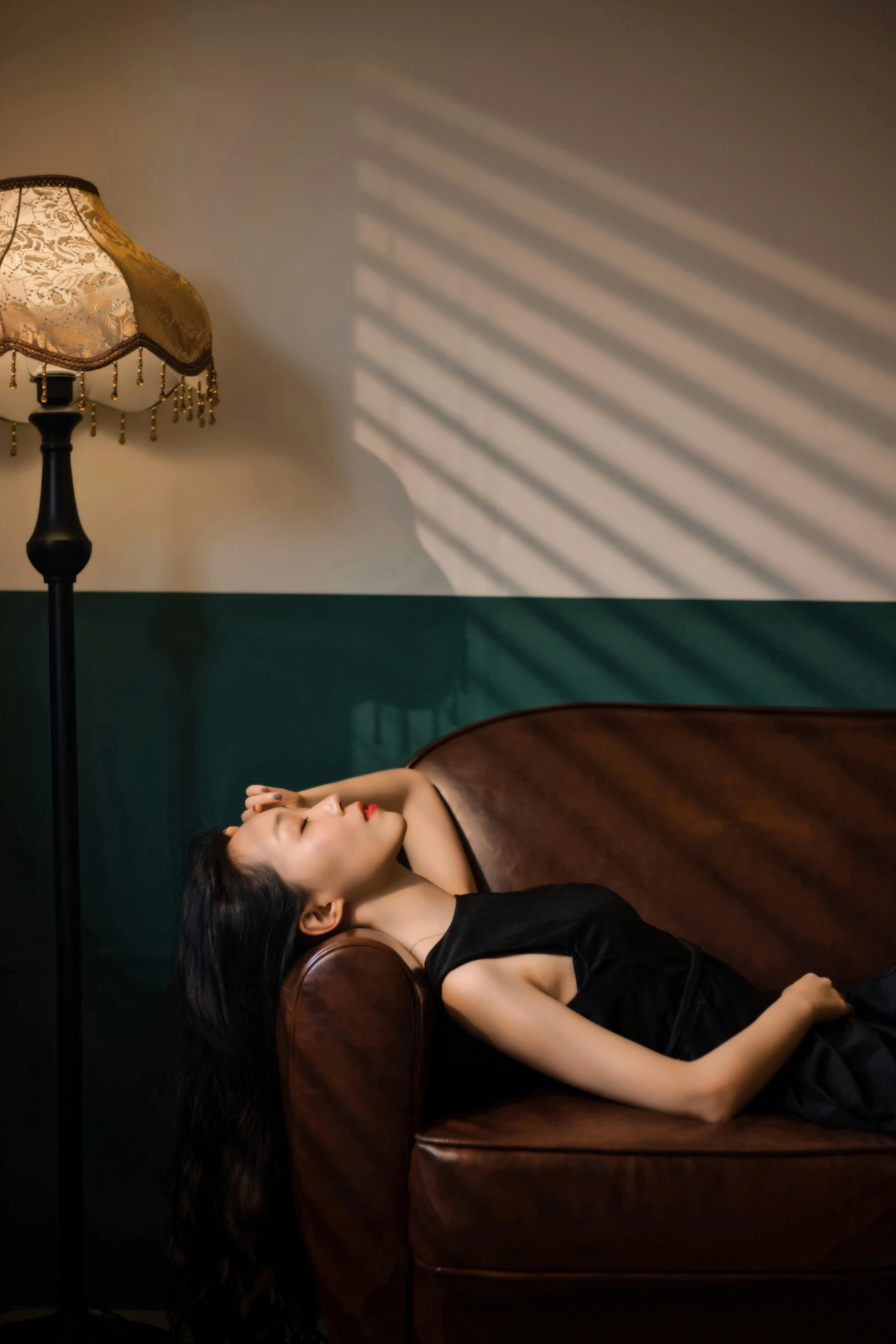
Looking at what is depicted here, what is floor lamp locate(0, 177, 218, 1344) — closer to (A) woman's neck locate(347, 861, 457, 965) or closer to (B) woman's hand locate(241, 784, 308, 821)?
(B) woman's hand locate(241, 784, 308, 821)

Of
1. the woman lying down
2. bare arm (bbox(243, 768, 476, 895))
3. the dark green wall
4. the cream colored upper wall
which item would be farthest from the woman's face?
the cream colored upper wall

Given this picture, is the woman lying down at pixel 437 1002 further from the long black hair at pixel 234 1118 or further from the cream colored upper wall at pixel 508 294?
the cream colored upper wall at pixel 508 294

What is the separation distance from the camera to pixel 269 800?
1642 millimetres

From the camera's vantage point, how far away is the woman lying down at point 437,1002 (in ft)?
4.35

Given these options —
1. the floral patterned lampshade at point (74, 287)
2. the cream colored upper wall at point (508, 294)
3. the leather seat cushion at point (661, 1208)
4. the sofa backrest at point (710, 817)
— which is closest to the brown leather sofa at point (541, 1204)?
the leather seat cushion at point (661, 1208)

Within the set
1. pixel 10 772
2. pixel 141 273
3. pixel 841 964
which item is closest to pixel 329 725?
pixel 10 772

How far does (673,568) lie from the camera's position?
2180 mm

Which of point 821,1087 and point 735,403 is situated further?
point 735,403

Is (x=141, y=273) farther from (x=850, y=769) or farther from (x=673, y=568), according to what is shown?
(x=850, y=769)

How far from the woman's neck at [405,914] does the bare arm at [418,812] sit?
168 millimetres

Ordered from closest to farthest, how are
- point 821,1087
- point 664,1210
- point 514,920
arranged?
point 664,1210 < point 821,1087 < point 514,920

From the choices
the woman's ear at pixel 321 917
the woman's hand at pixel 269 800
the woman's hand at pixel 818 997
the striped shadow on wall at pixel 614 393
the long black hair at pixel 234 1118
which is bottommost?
the long black hair at pixel 234 1118

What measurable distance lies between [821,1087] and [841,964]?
1.58 ft

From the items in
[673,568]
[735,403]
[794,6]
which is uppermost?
[794,6]
